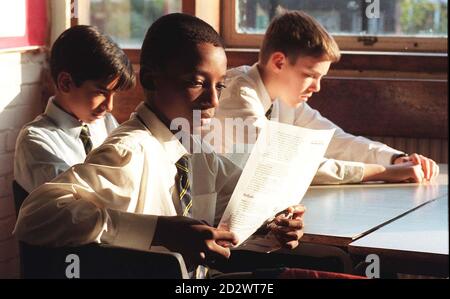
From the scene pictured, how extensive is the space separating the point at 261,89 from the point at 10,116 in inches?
38.2

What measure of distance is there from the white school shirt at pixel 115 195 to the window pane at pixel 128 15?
2198mm

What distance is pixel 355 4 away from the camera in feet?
12.9

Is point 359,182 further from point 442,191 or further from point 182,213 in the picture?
point 182,213

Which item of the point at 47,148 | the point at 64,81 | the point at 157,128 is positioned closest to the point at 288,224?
the point at 157,128

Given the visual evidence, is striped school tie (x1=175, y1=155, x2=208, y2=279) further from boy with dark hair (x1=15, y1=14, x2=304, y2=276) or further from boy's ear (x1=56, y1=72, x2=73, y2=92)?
boy's ear (x1=56, y1=72, x2=73, y2=92)

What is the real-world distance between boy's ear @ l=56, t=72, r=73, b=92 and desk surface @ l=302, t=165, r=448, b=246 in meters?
0.76

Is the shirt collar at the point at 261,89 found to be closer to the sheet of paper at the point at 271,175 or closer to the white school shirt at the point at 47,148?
the white school shirt at the point at 47,148

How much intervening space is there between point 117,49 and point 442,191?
1079 millimetres

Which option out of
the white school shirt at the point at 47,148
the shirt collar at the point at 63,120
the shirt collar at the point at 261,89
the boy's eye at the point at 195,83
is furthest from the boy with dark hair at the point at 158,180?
the shirt collar at the point at 261,89

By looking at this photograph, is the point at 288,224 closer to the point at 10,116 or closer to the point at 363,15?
the point at 10,116

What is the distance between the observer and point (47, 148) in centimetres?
244

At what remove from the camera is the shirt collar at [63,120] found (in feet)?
8.47
